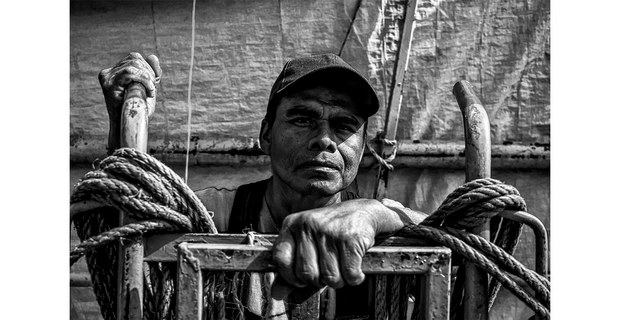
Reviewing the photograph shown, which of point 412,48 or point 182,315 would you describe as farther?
point 412,48

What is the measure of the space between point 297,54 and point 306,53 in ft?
0.11

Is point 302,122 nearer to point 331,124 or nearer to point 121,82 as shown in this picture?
point 331,124

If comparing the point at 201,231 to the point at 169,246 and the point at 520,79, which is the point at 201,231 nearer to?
the point at 169,246

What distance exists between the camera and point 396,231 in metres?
1.55

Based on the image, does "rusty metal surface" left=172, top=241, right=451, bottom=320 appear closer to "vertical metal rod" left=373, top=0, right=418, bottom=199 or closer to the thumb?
the thumb

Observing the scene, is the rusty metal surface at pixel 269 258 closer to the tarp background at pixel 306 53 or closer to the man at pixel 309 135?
the man at pixel 309 135

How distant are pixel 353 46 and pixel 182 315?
1.55m

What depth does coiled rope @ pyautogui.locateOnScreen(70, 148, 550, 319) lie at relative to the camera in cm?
152

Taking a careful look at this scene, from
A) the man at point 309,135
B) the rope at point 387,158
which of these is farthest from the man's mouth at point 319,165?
the rope at point 387,158

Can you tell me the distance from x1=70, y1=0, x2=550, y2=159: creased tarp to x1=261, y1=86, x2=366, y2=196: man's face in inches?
35.9

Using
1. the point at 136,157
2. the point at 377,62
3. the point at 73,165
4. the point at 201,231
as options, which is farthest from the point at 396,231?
the point at 73,165

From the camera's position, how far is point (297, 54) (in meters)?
2.80

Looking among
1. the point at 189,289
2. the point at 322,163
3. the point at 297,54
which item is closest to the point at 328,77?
the point at 322,163

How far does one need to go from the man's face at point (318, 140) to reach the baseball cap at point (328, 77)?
0.02 metres
